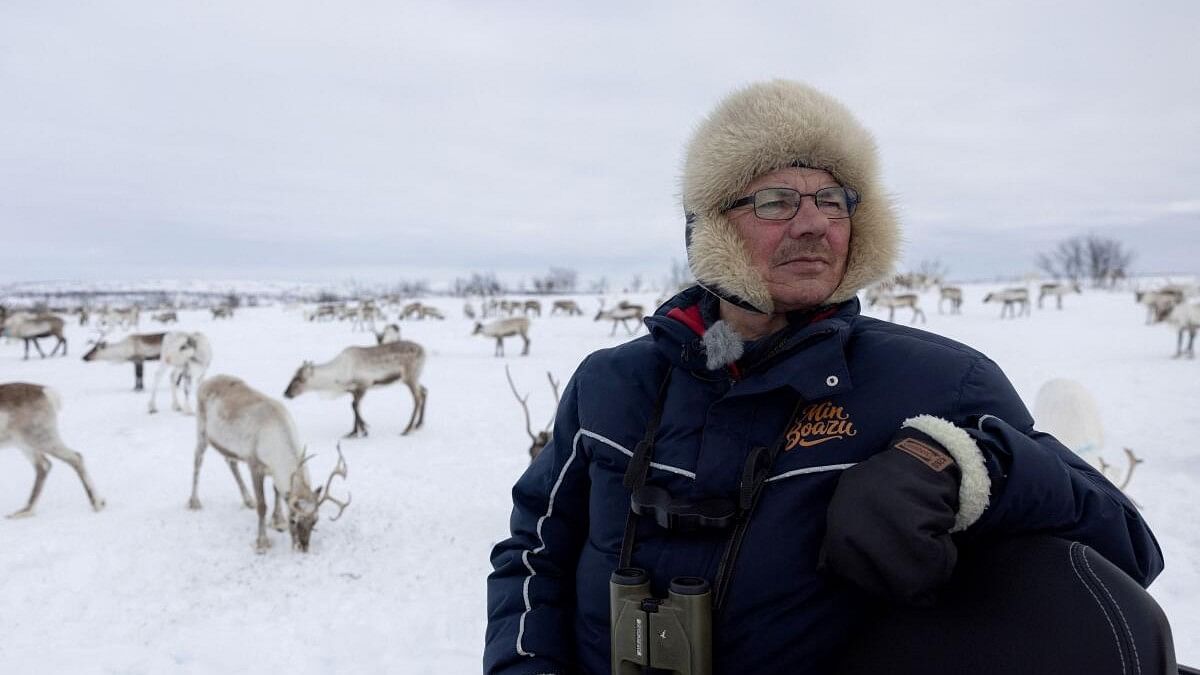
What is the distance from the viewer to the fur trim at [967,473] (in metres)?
1.15

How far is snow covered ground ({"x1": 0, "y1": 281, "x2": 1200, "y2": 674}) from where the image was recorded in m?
4.53

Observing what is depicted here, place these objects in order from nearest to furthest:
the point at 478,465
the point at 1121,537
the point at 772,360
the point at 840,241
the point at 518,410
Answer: the point at 1121,537, the point at 772,360, the point at 840,241, the point at 478,465, the point at 518,410

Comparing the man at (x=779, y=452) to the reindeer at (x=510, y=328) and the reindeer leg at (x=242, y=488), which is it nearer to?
the reindeer leg at (x=242, y=488)

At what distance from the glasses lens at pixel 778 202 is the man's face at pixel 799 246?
14 mm

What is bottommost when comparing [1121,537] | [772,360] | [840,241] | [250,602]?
[250,602]

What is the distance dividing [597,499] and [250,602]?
479 cm

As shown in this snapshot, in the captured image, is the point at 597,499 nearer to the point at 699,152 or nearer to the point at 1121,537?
the point at 699,152

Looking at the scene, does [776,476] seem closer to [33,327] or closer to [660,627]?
[660,627]

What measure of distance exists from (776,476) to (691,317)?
52 cm

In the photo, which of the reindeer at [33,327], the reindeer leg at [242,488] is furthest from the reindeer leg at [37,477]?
the reindeer at [33,327]

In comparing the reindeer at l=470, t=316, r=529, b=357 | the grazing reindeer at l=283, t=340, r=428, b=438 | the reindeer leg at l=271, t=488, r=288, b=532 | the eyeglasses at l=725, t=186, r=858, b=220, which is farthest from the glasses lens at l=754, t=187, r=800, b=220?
the reindeer at l=470, t=316, r=529, b=357

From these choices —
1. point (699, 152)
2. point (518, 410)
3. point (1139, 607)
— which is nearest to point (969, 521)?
point (1139, 607)

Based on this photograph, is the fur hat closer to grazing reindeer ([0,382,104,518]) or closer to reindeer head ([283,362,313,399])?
grazing reindeer ([0,382,104,518])

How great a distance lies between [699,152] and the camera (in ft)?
5.70
